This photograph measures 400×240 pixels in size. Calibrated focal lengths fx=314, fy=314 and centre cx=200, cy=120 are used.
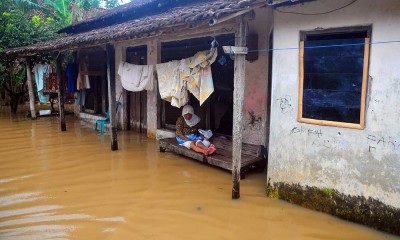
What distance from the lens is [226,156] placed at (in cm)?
684

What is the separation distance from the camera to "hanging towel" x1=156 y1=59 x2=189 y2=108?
751 cm

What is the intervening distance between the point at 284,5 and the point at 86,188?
185 inches

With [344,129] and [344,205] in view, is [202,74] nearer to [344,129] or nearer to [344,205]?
[344,129]

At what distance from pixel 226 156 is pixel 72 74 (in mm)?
8134

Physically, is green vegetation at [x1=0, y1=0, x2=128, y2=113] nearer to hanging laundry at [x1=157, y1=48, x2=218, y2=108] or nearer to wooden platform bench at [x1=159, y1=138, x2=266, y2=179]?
hanging laundry at [x1=157, y1=48, x2=218, y2=108]

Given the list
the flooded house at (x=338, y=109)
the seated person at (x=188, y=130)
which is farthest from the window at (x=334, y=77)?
the seated person at (x=188, y=130)

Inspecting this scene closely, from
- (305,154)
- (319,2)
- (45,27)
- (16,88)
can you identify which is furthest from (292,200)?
(16,88)

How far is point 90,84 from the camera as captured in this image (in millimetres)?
13070

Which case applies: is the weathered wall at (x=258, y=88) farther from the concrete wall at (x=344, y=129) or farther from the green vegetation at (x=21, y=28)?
the green vegetation at (x=21, y=28)

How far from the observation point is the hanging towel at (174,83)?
24.6ft

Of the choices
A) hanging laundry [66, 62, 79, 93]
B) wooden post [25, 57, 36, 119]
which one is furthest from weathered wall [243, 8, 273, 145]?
wooden post [25, 57, 36, 119]

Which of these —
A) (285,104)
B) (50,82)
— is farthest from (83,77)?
(285,104)

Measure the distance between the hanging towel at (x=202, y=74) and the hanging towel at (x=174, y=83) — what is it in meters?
0.46

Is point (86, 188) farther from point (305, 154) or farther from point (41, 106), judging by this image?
point (41, 106)
